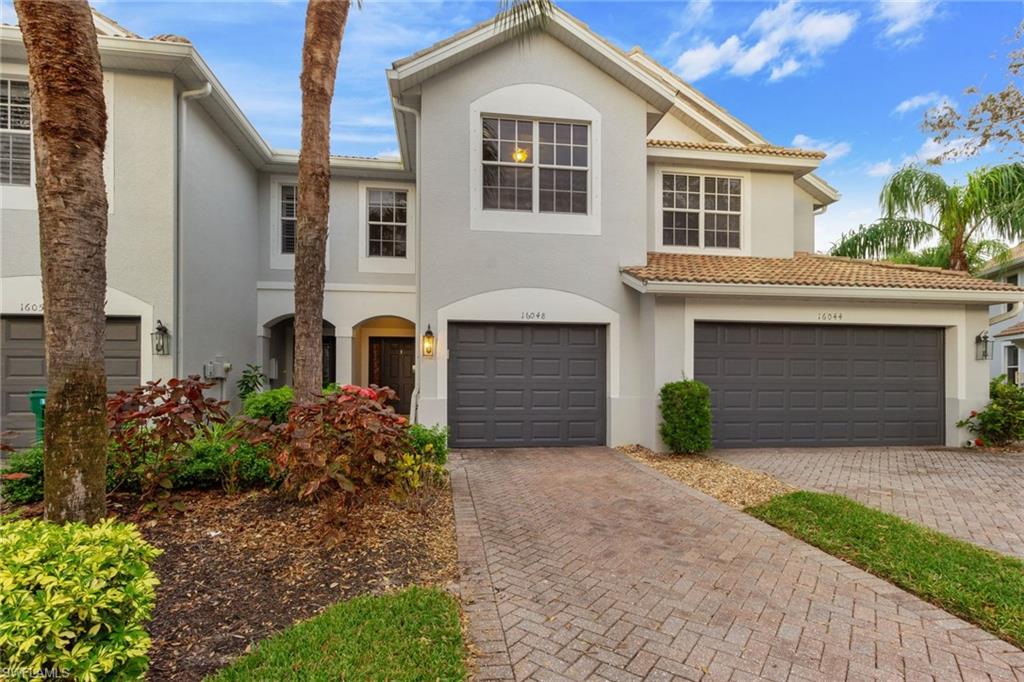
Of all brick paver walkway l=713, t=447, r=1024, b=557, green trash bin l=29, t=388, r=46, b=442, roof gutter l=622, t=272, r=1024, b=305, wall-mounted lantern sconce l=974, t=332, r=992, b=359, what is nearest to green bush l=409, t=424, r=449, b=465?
roof gutter l=622, t=272, r=1024, b=305

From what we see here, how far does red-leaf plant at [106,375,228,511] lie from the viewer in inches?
185

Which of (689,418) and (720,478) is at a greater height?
(689,418)

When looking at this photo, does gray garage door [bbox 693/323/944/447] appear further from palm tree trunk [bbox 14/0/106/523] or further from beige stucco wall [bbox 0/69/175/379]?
beige stucco wall [bbox 0/69/175/379]

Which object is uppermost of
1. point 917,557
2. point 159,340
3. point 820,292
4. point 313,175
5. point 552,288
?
point 313,175

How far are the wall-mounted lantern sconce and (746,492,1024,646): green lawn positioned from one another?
6511 mm

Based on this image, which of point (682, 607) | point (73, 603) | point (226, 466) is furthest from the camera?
point (226, 466)

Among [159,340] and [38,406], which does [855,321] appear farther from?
[38,406]

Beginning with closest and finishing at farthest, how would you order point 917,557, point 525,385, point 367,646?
point 367,646 < point 917,557 < point 525,385

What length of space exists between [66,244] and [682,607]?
206 inches

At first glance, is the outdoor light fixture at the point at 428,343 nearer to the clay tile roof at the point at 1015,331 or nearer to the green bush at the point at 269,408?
the green bush at the point at 269,408

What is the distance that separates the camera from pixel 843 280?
8906 millimetres

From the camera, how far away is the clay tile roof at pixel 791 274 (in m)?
8.56

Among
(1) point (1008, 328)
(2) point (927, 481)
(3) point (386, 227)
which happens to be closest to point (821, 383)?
(2) point (927, 481)

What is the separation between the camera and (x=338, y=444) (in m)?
4.23
